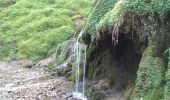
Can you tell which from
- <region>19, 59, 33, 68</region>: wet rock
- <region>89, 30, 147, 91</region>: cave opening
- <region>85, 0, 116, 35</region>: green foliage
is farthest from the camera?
<region>19, 59, 33, 68</region>: wet rock

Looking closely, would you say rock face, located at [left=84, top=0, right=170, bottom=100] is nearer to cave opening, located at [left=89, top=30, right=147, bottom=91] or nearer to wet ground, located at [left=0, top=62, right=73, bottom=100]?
cave opening, located at [left=89, top=30, right=147, bottom=91]

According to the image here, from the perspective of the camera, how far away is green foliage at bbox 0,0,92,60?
25.5m

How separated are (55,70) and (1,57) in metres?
5.27

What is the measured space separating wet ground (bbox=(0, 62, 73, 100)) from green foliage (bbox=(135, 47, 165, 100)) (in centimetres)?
480

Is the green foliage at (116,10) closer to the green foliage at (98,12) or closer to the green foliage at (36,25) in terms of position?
the green foliage at (98,12)

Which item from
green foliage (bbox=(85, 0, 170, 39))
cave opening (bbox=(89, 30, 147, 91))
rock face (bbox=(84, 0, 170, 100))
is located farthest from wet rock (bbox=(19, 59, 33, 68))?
green foliage (bbox=(85, 0, 170, 39))

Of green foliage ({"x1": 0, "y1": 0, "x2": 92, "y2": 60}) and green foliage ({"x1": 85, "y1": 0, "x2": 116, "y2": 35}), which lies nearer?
green foliage ({"x1": 85, "y1": 0, "x2": 116, "y2": 35})

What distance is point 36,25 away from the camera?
27.7 metres

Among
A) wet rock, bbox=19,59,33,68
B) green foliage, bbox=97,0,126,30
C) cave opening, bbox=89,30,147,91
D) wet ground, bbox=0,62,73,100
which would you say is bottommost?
wet ground, bbox=0,62,73,100

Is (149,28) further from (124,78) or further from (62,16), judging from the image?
(62,16)

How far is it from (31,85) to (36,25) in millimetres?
9352

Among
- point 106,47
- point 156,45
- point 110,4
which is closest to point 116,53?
point 106,47

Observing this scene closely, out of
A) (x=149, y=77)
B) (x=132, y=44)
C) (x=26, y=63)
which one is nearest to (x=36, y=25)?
(x=26, y=63)

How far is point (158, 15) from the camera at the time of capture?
12.4 meters
